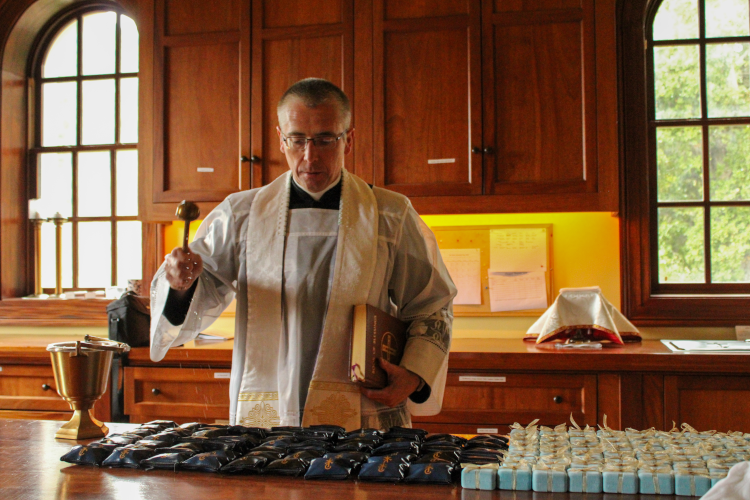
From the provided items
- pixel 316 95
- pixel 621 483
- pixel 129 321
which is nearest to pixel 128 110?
pixel 129 321

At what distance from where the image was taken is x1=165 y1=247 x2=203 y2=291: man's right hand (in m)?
1.48

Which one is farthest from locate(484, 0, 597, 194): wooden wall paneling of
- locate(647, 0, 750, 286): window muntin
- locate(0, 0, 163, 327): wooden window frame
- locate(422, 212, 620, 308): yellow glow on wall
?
locate(0, 0, 163, 327): wooden window frame

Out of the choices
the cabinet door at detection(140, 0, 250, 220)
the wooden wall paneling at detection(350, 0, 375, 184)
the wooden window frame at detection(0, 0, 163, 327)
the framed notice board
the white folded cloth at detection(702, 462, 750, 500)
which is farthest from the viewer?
the wooden window frame at detection(0, 0, 163, 327)

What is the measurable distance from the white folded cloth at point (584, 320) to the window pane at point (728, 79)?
1029 millimetres

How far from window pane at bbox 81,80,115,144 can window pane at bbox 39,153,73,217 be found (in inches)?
6.1

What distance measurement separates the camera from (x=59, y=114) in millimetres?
3668

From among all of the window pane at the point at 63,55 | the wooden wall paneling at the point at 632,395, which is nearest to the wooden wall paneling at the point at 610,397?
the wooden wall paneling at the point at 632,395

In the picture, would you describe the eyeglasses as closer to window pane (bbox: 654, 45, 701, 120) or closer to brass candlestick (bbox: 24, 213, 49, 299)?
window pane (bbox: 654, 45, 701, 120)

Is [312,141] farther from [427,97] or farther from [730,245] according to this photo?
[730,245]

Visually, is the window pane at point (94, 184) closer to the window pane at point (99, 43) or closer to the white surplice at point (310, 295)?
the window pane at point (99, 43)

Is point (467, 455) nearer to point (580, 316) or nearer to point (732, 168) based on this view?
point (580, 316)

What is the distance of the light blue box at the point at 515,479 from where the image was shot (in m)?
0.95

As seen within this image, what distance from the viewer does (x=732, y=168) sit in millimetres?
3053

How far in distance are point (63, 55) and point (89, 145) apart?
50cm
